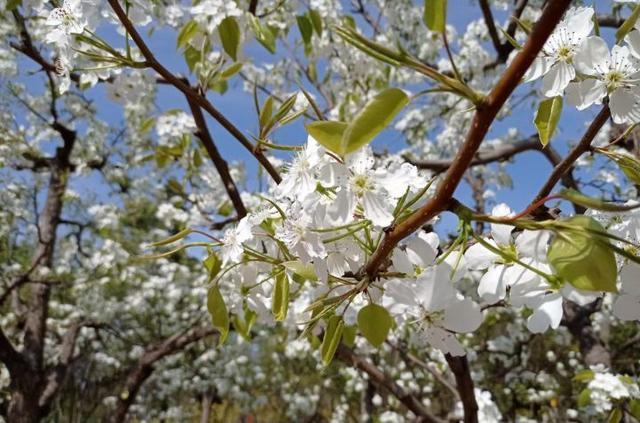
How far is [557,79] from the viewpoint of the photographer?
1.80 feet

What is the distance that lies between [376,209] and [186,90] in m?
0.38

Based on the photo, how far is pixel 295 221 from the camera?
0.52m

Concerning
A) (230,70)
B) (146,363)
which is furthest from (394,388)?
(146,363)

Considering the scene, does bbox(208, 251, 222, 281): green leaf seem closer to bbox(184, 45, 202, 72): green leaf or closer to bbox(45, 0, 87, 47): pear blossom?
bbox(45, 0, 87, 47): pear blossom

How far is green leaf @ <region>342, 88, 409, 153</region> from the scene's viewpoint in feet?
1.14

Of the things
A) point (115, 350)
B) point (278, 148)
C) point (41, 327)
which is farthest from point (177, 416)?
point (278, 148)

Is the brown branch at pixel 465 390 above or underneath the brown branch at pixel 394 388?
underneath

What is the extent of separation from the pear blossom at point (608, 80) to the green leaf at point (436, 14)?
8.8 inches

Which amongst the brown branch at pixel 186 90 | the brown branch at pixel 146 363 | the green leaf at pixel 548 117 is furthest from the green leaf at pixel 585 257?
the brown branch at pixel 146 363

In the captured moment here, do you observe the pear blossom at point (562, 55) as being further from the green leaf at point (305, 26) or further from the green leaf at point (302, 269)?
the green leaf at point (305, 26)

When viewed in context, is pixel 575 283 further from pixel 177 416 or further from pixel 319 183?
pixel 177 416

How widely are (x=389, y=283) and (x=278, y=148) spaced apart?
0.65ft

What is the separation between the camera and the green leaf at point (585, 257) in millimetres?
344

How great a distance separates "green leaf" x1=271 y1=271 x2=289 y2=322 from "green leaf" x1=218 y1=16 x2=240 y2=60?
0.63 metres
